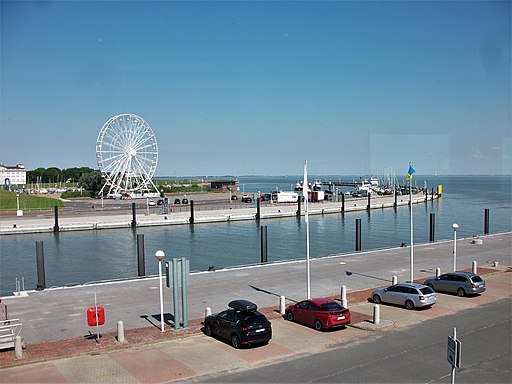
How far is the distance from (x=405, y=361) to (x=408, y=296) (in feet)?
23.5

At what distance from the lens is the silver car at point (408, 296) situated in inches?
832

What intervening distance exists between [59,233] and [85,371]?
2287 inches

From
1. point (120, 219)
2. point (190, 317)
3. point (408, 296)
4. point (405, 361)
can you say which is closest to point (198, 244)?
point (120, 219)

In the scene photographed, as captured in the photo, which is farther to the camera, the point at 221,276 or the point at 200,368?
the point at 221,276

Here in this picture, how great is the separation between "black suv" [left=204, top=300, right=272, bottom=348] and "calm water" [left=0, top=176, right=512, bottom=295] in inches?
919

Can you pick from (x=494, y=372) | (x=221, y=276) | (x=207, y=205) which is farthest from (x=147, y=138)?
(x=494, y=372)

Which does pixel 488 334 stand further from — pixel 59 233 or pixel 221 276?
pixel 59 233

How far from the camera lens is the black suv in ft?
52.9

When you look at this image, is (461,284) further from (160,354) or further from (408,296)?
(160,354)

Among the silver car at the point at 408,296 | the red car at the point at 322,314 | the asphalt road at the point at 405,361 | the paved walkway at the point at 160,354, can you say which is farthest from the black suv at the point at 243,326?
the silver car at the point at 408,296

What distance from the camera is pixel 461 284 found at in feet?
78.8

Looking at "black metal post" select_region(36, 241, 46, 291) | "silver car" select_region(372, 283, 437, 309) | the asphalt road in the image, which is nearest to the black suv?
the asphalt road

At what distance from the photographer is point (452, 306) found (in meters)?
22.2

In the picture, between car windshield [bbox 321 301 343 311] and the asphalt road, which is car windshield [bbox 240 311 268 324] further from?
car windshield [bbox 321 301 343 311]
